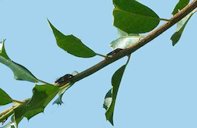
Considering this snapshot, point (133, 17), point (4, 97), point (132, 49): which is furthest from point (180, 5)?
point (4, 97)

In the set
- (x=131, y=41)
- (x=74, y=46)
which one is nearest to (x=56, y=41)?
(x=74, y=46)

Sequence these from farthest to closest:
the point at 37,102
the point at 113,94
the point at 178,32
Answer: the point at 178,32 < the point at 113,94 < the point at 37,102

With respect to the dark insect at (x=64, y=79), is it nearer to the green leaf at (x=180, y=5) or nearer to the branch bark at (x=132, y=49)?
the branch bark at (x=132, y=49)

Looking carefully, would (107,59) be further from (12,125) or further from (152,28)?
(12,125)

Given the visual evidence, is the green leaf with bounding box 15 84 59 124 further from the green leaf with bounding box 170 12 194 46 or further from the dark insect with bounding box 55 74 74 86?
the green leaf with bounding box 170 12 194 46

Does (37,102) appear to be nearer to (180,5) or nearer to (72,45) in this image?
(72,45)

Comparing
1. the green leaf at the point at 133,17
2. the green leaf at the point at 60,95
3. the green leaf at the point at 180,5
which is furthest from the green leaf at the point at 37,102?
the green leaf at the point at 180,5
